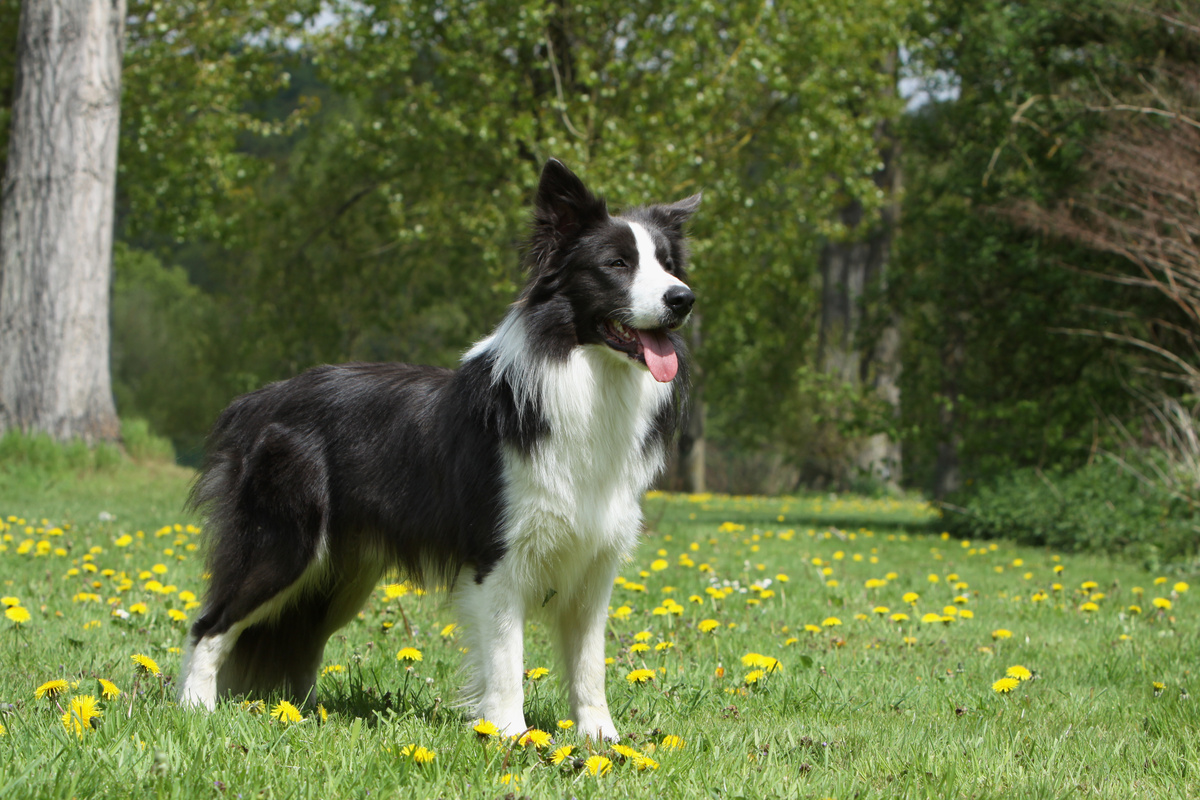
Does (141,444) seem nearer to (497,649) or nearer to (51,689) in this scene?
(51,689)

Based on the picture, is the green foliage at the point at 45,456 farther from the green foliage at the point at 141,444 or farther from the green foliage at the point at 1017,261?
the green foliage at the point at 1017,261

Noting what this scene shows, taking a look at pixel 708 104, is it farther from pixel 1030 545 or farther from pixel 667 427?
pixel 667 427

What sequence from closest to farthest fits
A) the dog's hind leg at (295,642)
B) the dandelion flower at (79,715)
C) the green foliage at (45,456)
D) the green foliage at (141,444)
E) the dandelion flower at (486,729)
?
1. the dandelion flower at (79,715)
2. the dandelion flower at (486,729)
3. the dog's hind leg at (295,642)
4. the green foliage at (45,456)
5. the green foliage at (141,444)

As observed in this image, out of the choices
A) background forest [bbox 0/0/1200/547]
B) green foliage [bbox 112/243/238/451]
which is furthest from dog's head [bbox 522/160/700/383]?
green foliage [bbox 112/243/238/451]

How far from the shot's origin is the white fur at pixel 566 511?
10.9 ft

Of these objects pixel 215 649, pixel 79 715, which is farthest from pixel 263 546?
pixel 79 715

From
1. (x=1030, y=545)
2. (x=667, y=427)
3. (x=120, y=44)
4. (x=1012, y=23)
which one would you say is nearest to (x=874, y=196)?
(x=1012, y=23)

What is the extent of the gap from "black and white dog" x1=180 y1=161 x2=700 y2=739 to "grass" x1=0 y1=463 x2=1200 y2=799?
0.28 m

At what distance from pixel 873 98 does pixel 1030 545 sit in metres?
7.31

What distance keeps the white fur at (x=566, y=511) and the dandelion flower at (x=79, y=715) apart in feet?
3.73

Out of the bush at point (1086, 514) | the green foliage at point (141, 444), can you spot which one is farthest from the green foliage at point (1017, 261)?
the green foliage at point (141, 444)

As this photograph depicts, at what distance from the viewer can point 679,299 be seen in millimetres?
3318

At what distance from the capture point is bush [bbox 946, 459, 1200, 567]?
880cm

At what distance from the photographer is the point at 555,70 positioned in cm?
1209
